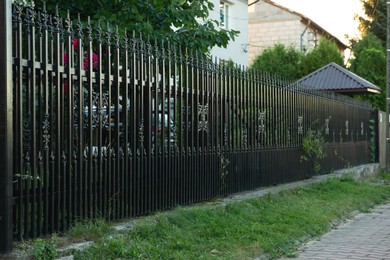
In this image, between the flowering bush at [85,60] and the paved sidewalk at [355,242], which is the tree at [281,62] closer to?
the paved sidewalk at [355,242]

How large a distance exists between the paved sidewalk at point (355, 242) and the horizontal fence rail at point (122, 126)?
213 centimetres

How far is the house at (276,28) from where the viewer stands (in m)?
37.2

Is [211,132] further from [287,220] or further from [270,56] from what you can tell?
[270,56]

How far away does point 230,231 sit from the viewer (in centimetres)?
730

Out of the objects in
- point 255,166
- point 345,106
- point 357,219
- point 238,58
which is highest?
point 238,58

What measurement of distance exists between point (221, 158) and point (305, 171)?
470cm

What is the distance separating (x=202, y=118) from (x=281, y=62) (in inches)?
917

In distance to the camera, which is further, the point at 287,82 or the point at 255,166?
the point at 287,82

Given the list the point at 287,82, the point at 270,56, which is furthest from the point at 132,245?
the point at 270,56

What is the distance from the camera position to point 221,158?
9984mm

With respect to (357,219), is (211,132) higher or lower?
higher

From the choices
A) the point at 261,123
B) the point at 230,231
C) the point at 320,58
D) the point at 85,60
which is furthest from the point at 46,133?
the point at 320,58

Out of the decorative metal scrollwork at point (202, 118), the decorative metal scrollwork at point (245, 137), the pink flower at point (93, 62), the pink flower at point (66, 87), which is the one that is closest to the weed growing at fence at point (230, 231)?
the decorative metal scrollwork at point (245, 137)

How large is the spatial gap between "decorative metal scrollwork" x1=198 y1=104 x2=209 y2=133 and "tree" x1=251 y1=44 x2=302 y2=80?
22.3 metres
